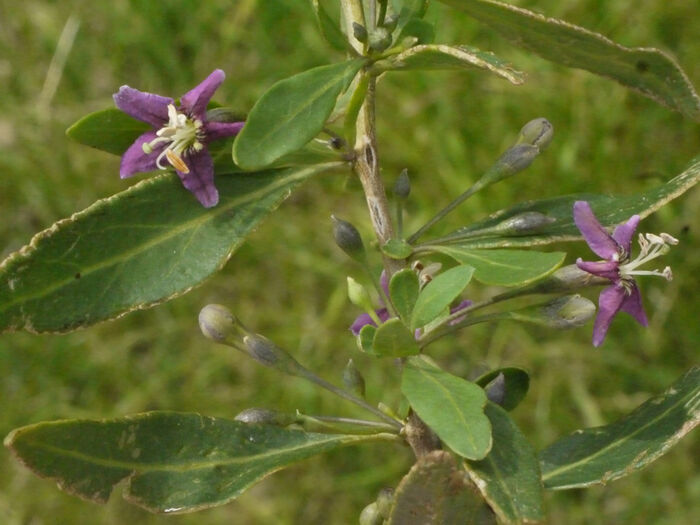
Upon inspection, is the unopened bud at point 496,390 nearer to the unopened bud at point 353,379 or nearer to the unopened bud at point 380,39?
the unopened bud at point 353,379

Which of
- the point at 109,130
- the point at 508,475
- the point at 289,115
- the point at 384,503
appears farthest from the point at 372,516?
the point at 109,130

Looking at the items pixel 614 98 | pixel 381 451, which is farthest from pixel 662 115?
Result: pixel 381 451

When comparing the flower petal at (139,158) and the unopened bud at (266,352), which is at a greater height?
the flower petal at (139,158)

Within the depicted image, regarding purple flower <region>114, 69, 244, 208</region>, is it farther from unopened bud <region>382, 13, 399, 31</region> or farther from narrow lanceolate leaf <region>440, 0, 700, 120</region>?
narrow lanceolate leaf <region>440, 0, 700, 120</region>

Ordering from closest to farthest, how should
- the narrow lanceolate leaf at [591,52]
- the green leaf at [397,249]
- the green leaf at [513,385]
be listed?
the narrow lanceolate leaf at [591,52] < the green leaf at [397,249] < the green leaf at [513,385]

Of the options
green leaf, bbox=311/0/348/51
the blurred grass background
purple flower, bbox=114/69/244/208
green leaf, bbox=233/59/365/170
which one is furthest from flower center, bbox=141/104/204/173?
the blurred grass background

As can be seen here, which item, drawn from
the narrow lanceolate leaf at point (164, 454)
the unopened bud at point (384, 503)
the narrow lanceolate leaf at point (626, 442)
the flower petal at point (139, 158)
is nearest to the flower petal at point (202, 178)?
the flower petal at point (139, 158)
